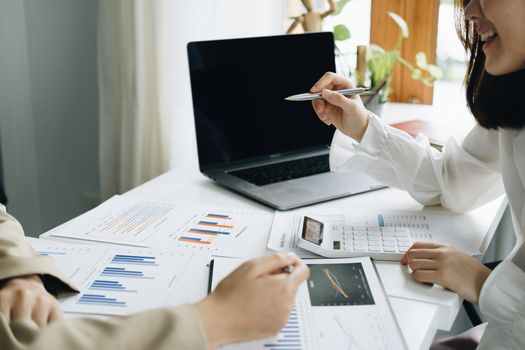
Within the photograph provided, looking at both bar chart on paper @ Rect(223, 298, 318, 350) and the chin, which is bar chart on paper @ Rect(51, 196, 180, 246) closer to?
bar chart on paper @ Rect(223, 298, 318, 350)

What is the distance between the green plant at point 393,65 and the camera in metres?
1.70

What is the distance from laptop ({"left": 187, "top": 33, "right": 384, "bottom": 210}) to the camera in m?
1.28

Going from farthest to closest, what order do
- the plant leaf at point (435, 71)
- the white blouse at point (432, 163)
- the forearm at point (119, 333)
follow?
the plant leaf at point (435, 71), the white blouse at point (432, 163), the forearm at point (119, 333)

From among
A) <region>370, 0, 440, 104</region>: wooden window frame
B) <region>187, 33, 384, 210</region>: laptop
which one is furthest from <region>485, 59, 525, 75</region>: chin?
<region>370, 0, 440, 104</region>: wooden window frame

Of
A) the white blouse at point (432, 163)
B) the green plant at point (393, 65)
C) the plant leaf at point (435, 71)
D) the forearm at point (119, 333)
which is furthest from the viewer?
the plant leaf at point (435, 71)

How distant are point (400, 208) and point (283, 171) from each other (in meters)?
0.28

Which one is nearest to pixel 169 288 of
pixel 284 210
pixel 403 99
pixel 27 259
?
pixel 27 259

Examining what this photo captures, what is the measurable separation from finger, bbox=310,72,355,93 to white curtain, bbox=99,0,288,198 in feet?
2.21

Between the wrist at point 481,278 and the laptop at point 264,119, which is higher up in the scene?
the laptop at point 264,119

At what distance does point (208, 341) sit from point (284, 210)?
0.50 metres

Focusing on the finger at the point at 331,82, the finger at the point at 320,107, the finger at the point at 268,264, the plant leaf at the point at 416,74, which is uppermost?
the finger at the point at 331,82

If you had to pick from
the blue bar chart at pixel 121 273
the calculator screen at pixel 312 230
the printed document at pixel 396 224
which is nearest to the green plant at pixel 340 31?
the printed document at pixel 396 224

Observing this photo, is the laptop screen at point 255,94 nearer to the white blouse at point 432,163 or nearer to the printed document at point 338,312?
the white blouse at point 432,163

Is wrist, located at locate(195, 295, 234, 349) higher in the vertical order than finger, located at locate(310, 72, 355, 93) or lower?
lower
